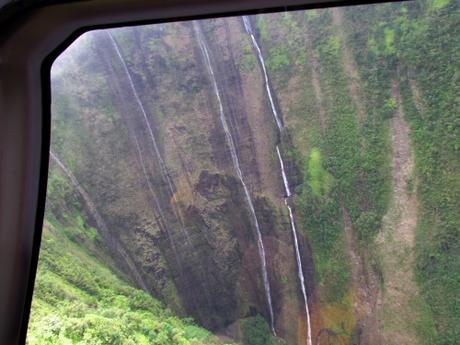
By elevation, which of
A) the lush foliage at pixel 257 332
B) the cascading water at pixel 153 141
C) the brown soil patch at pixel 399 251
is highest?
the cascading water at pixel 153 141

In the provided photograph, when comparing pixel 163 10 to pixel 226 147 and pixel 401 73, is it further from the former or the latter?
pixel 401 73

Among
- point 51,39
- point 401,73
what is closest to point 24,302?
point 51,39

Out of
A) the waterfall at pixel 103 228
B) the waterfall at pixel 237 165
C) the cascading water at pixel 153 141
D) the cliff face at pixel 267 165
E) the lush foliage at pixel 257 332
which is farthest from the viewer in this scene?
the cascading water at pixel 153 141

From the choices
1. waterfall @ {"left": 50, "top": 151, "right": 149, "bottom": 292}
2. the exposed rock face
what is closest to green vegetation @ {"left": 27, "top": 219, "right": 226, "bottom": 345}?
waterfall @ {"left": 50, "top": 151, "right": 149, "bottom": 292}

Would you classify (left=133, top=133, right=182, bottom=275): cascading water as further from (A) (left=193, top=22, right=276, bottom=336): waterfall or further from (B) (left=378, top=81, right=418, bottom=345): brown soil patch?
(B) (left=378, top=81, right=418, bottom=345): brown soil patch

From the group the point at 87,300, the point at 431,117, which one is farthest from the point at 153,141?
the point at 431,117

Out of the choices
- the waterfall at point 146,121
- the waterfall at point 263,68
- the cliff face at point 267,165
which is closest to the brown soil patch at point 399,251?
the cliff face at point 267,165

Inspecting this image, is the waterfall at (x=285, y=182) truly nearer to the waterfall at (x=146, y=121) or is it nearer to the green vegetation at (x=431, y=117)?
the green vegetation at (x=431, y=117)
